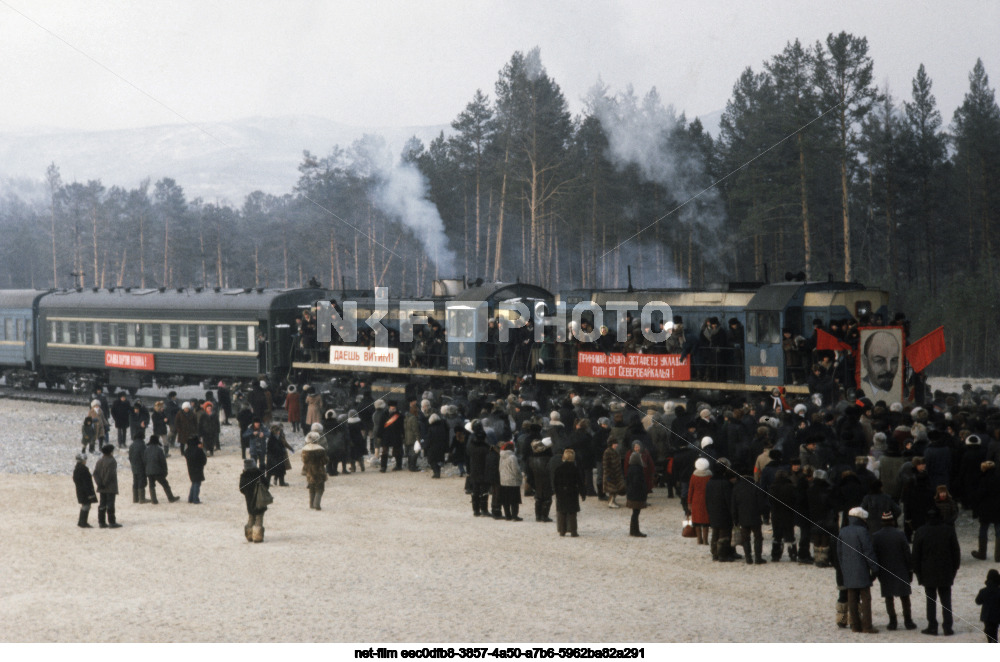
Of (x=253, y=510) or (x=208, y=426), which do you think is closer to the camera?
(x=253, y=510)

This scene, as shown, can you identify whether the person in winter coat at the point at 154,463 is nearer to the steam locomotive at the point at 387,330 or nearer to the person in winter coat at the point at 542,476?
the person in winter coat at the point at 542,476

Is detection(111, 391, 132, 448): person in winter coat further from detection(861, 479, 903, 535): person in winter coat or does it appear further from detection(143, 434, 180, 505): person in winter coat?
detection(861, 479, 903, 535): person in winter coat

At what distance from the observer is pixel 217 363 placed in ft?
107

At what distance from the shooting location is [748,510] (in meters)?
13.5

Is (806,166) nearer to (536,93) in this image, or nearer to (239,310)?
(536,93)

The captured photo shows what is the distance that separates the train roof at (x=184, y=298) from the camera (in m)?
32.3

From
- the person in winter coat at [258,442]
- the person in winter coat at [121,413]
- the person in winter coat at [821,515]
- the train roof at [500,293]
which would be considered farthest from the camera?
the train roof at [500,293]

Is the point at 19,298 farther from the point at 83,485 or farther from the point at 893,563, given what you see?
the point at 893,563

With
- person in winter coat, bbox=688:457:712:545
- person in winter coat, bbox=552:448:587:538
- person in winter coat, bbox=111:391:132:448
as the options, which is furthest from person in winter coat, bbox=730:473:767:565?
person in winter coat, bbox=111:391:132:448

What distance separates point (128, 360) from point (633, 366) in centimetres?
1923

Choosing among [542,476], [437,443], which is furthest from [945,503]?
[437,443]

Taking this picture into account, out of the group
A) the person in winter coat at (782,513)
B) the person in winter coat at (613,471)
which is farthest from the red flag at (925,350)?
the person in winter coat at (782,513)

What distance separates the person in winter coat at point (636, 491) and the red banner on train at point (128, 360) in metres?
23.3

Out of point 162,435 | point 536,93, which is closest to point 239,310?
point 162,435
